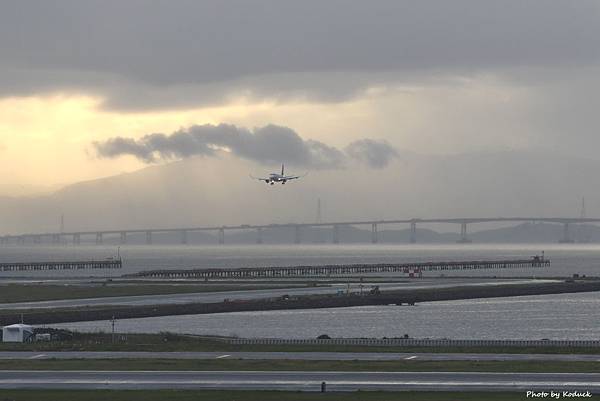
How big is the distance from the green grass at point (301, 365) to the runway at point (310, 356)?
1737 millimetres

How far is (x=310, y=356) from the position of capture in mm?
63281

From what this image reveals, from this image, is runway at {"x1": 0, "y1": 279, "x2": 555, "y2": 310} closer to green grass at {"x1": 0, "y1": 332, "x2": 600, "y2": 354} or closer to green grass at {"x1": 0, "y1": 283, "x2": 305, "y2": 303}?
green grass at {"x1": 0, "y1": 283, "x2": 305, "y2": 303}

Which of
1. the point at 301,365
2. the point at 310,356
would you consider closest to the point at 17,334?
the point at 310,356

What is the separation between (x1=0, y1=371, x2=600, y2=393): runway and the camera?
4969 centimetres

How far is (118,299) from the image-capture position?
122 m

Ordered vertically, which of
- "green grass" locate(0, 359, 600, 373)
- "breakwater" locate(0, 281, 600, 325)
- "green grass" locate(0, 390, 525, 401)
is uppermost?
"breakwater" locate(0, 281, 600, 325)

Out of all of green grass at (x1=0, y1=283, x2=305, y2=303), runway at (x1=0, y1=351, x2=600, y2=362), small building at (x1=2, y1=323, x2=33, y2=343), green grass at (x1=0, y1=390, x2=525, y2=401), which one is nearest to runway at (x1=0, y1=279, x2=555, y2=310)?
green grass at (x1=0, y1=283, x2=305, y2=303)

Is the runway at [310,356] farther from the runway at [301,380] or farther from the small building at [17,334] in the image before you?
the small building at [17,334]

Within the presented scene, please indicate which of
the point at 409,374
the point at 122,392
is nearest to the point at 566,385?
the point at 409,374

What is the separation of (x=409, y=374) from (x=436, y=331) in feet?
128

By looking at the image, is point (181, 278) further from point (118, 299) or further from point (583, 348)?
point (583, 348)

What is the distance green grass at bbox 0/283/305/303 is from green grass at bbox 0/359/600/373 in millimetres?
60551

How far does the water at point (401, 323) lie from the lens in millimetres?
91625

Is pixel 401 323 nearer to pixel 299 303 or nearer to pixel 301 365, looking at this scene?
pixel 299 303
